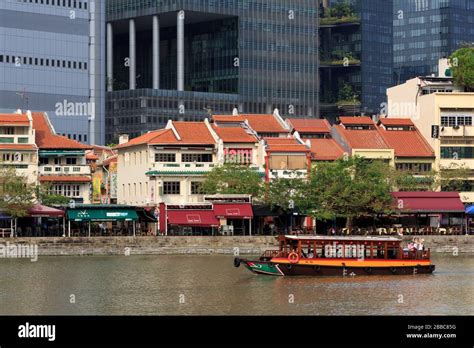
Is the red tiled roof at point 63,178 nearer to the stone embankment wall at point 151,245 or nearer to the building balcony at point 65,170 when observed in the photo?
the building balcony at point 65,170

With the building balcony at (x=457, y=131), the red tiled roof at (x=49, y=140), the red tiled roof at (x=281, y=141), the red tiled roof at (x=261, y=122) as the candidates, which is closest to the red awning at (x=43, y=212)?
the red tiled roof at (x=49, y=140)

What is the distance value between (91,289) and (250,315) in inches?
795

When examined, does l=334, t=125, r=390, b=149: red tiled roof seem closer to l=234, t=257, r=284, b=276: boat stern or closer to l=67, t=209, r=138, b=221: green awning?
l=67, t=209, r=138, b=221: green awning

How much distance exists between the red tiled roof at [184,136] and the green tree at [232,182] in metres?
5.80

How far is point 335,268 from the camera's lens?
10669cm

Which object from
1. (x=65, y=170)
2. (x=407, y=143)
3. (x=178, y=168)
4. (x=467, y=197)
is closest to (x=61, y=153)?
(x=65, y=170)

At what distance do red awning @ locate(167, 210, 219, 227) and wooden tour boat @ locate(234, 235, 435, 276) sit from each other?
3593 cm

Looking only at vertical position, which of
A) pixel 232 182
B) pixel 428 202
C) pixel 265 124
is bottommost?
pixel 428 202

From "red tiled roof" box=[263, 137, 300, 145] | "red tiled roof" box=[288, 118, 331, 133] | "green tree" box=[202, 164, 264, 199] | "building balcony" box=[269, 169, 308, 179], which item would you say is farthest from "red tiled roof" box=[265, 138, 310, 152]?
"green tree" box=[202, 164, 264, 199]

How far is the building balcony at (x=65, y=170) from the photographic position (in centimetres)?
15775

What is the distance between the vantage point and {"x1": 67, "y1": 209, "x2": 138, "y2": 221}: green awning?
14288cm

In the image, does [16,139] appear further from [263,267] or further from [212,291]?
[212,291]

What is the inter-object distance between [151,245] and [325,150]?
32.0m
